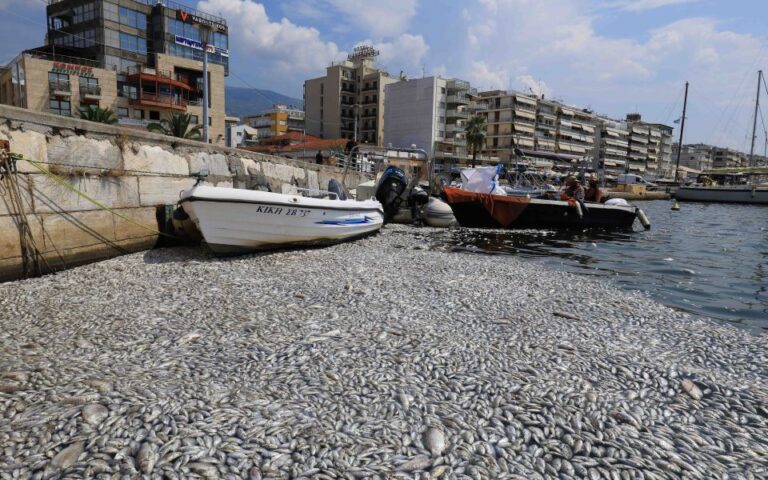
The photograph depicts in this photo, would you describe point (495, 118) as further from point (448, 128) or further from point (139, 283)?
point (139, 283)

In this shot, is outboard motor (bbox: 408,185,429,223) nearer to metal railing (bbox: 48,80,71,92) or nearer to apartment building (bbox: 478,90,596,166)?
metal railing (bbox: 48,80,71,92)

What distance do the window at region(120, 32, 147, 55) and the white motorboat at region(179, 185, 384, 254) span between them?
180 feet

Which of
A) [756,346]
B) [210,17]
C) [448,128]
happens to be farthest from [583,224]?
[448,128]

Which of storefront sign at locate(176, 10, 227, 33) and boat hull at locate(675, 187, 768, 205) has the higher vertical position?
storefront sign at locate(176, 10, 227, 33)

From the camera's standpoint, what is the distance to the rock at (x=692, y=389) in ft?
14.2

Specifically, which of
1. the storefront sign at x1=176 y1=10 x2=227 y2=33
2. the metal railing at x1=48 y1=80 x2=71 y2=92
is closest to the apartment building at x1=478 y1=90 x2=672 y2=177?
the storefront sign at x1=176 y1=10 x2=227 y2=33

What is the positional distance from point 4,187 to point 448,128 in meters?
78.2

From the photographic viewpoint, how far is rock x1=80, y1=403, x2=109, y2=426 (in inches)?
132

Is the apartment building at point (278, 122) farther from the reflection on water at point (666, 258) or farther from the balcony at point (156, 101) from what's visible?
the reflection on water at point (666, 258)

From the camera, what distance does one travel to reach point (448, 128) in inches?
3194

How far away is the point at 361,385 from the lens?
415 centimetres

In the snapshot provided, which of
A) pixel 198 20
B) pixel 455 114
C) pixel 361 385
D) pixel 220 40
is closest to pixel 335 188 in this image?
pixel 361 385

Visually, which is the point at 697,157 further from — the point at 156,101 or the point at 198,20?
the point at 156,101

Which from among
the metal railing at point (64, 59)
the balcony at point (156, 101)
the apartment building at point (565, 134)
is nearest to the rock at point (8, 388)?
the balcony at point (156, 101)
